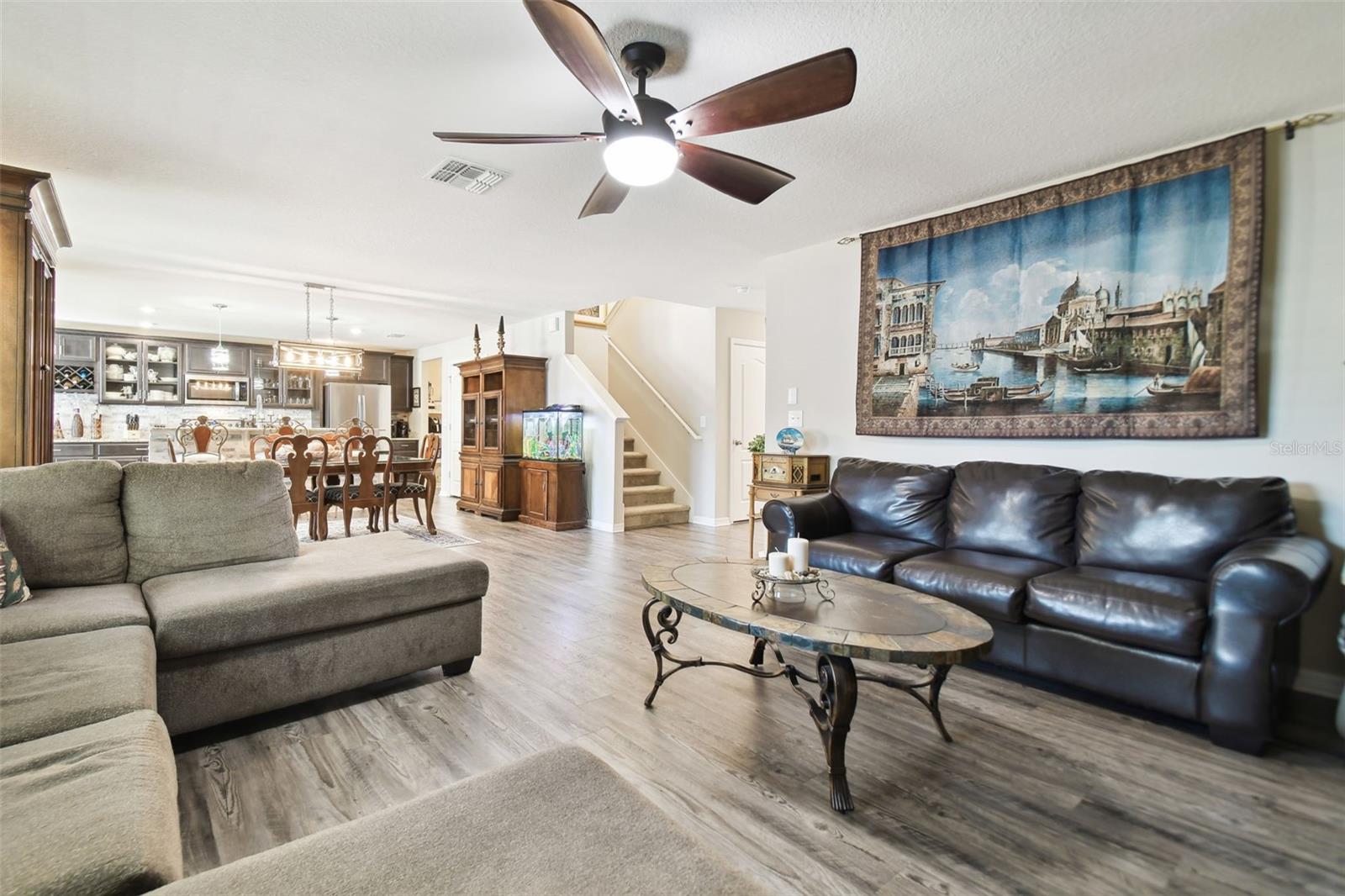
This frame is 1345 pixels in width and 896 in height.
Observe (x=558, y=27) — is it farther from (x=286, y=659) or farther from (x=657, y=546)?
(x=657, y=546)

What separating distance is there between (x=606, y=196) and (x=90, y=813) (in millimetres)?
2523

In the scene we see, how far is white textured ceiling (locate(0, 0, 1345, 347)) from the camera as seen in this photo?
206 centimetres

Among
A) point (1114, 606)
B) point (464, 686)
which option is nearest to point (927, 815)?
point (1114, 606)

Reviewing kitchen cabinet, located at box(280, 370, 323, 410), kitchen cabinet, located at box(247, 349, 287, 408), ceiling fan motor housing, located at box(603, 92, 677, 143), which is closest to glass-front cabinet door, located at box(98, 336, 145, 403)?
kitchen cabinet, located at box(247, 349, 287, 408)

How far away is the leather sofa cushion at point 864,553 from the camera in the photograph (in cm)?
297

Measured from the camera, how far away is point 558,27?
1.64m

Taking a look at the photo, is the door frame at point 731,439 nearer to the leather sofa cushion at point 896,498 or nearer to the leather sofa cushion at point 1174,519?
the leather sofa cushion at point 896,498

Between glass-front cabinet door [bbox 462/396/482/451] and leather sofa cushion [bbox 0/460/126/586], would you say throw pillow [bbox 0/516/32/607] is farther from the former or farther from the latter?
glass-front cabinet door [bbox 462/396/482/451]

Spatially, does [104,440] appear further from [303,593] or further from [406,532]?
[303,593]

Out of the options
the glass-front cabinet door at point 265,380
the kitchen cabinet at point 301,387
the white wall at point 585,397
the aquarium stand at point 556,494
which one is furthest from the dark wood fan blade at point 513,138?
the glass-front cabinet door at point 265,380

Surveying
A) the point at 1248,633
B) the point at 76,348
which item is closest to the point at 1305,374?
the point at 1248,633

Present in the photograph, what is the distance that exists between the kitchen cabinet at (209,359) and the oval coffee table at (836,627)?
9120mm

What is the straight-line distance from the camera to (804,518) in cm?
348

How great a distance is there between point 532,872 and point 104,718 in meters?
1.23
